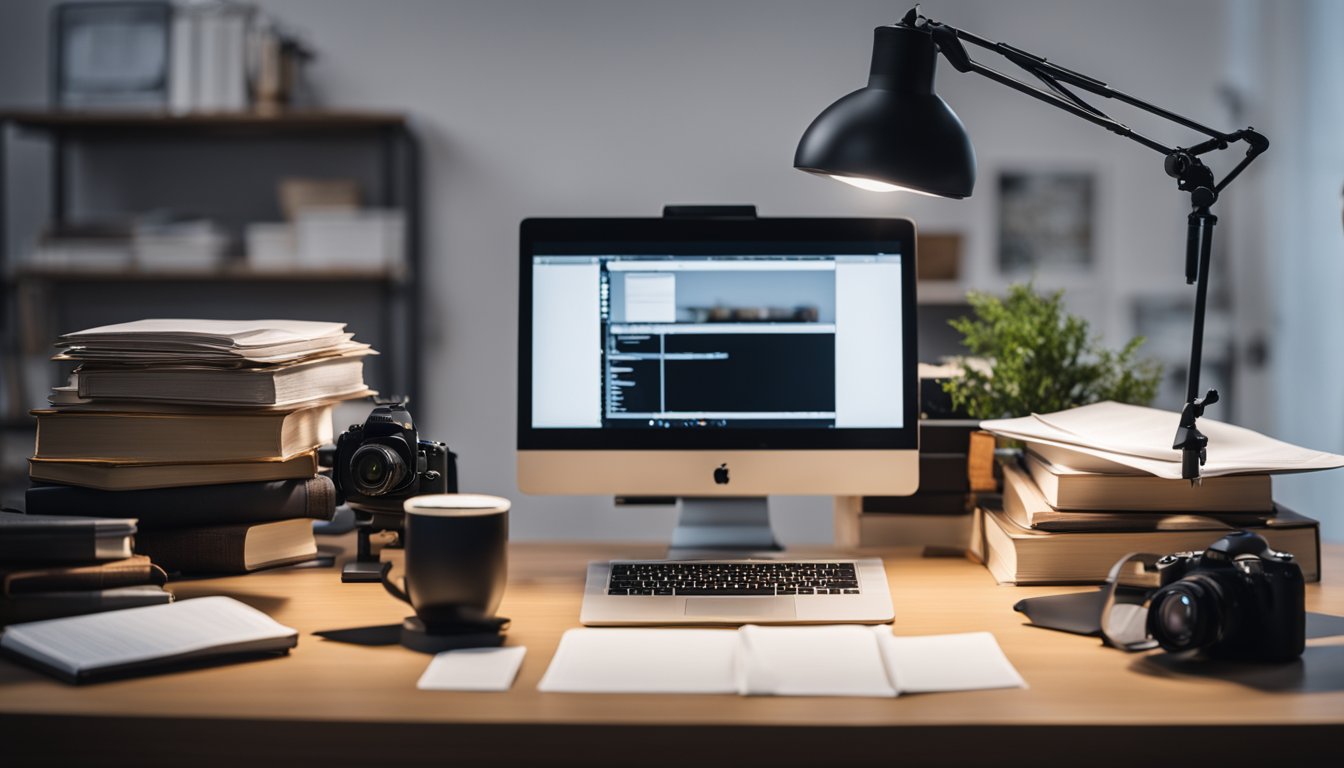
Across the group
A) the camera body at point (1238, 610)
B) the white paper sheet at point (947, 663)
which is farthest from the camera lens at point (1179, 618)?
the white paper sheet at point (947, 663)

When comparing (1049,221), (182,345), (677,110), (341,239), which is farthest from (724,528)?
(1049,221)

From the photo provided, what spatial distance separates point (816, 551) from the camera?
1.44 meters

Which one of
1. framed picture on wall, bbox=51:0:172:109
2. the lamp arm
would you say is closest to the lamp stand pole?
the lamp arm

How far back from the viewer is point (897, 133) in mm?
1243

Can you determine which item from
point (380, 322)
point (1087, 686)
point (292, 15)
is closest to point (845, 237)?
point (1087, 686)

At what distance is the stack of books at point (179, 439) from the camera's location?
4.09 feet

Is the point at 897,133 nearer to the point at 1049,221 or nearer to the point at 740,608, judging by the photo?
the point at 740,608

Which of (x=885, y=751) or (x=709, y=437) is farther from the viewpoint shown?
(x=709, y=437)

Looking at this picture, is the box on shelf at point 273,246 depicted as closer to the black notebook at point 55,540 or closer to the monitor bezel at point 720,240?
the monitor bezel at point 720,240

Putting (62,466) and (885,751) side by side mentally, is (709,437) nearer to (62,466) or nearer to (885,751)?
(885,751)

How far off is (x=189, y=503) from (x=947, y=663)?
2.85ft

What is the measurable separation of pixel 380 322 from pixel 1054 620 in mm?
2547

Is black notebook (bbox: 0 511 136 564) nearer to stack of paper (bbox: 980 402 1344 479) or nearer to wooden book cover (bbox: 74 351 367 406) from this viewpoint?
wooden book cover (bbox: 74 351 367 406)

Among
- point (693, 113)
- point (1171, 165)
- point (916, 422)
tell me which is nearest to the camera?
point (1171, 165)
